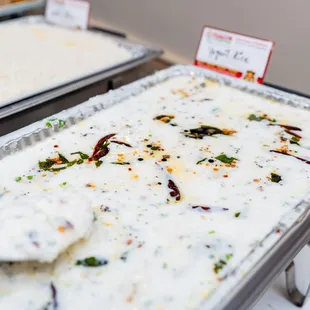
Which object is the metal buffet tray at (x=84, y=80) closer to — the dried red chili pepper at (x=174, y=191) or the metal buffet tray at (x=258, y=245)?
the metal buffet tray at (x=258, y=245)

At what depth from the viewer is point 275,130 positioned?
1310 millimetres

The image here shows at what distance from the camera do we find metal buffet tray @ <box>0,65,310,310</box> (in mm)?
784

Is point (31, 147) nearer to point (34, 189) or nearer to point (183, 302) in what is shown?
point (34, 189)

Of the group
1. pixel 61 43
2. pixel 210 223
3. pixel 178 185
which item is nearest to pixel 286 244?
pixel 210 223

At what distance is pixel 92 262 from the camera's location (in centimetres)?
85

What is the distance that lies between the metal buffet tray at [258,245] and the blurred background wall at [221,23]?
2.33ft

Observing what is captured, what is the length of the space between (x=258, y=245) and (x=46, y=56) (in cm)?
119

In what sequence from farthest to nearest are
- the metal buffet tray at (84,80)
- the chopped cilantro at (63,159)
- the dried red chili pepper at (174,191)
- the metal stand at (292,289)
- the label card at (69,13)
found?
the label card at (69,13) → the metal buffet tray at (84,80) → the metal stand at (292,289) → the chopped cilantro at (63,159) → the dried red chili pepper at (174,191)

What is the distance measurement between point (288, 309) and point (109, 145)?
64 cm

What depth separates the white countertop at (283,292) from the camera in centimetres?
126

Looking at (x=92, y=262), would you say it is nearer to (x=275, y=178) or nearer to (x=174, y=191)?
(x=174, y=191)

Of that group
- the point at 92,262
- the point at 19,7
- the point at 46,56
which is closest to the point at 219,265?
the point at 92,262

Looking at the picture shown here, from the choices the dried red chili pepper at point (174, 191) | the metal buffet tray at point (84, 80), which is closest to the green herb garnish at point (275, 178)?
the dried red chili pepper at point (174, 191)

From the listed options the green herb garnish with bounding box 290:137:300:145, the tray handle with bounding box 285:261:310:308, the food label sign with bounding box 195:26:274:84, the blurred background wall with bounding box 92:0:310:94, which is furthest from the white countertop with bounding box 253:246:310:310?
the blurred background wall with bounding box 92:0:310:94
